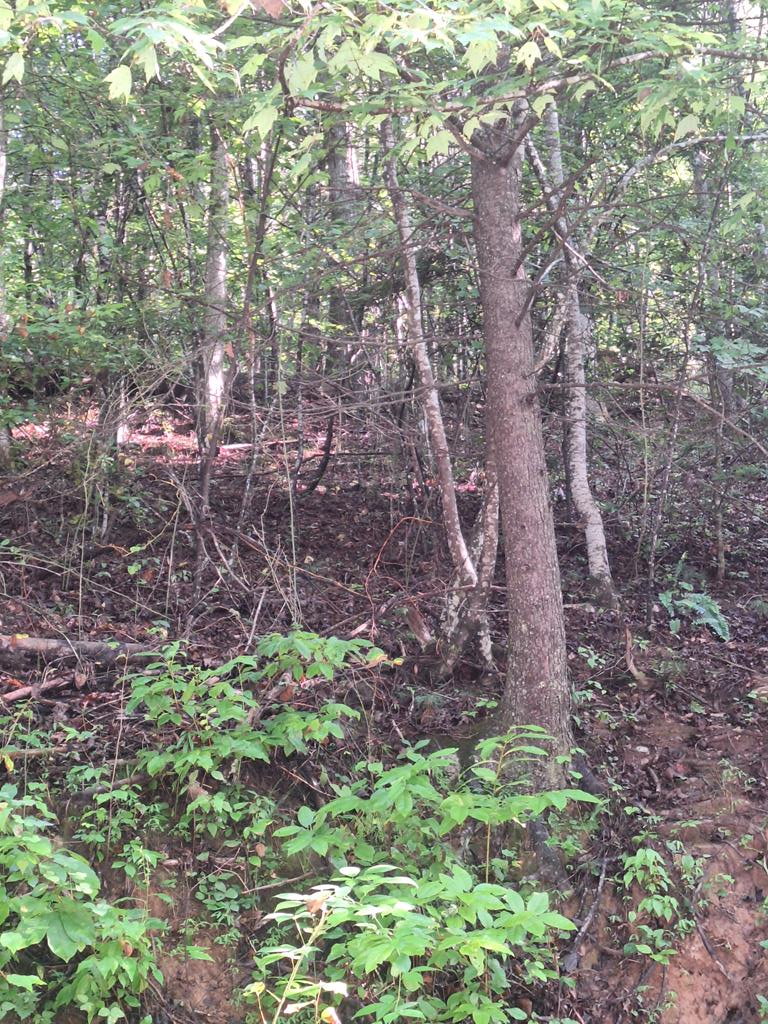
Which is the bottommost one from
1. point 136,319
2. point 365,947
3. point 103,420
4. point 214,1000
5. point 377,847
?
point 214,1000

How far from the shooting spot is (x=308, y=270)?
7273mm

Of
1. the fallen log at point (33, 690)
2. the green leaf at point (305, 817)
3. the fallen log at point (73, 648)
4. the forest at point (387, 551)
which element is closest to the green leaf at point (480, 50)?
the forest at point (387, 551)

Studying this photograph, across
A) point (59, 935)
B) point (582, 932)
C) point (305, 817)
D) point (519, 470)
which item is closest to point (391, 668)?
point (519, 470)

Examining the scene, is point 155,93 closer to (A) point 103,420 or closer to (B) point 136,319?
(B) point 136,319

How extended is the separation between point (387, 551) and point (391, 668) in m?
1.85

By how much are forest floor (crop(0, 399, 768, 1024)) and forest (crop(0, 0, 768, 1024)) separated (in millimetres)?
33

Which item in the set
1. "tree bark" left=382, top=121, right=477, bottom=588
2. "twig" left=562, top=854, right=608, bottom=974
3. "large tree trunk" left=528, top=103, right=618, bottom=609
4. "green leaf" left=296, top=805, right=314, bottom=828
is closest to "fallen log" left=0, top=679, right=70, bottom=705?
"green leaf" left=296, top=805, right=314, bottom=828

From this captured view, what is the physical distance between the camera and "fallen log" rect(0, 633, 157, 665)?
5.32 meters

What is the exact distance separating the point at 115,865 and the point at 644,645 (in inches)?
185

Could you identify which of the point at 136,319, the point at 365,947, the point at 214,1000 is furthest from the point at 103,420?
the point at 365,947

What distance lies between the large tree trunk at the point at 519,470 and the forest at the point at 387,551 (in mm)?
24

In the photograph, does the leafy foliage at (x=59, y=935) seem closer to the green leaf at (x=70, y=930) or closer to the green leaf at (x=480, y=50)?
the green leaf at (x=70, y=930)

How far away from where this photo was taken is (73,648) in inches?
214

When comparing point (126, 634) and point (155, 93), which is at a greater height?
point (155, 93)
